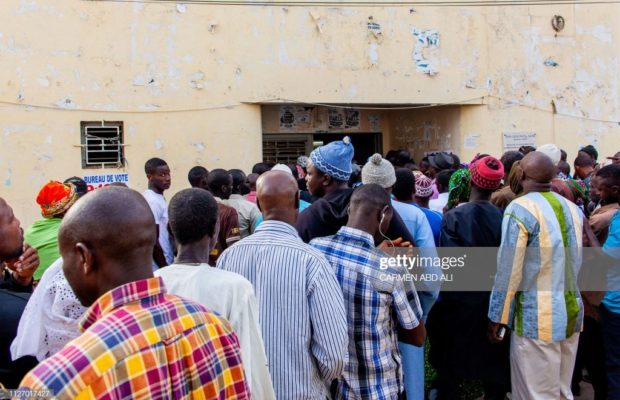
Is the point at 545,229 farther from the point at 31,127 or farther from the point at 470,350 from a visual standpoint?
the point at 31,127

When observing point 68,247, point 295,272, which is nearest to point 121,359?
point 68,247

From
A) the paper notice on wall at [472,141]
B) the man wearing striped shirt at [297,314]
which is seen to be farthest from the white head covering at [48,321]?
the paper notice on wall at [472,141]

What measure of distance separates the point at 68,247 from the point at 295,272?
1.27 m

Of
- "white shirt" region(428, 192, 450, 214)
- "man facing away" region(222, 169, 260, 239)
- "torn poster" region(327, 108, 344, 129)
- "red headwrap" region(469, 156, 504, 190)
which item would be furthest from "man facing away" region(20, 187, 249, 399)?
"torn poster" region(327, 108, 344, 129)

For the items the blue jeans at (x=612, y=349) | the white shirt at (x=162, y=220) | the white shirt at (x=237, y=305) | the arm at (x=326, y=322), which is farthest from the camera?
the white shirt at (x=162, y=220)

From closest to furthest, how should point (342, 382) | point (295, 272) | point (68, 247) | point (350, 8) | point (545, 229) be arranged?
point (68, 247), point (295, 272), point (342, 382), point (545, 229), point (350, 8)

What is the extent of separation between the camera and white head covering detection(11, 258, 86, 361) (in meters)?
2.69

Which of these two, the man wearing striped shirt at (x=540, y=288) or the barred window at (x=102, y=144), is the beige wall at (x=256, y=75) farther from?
the man wearing striped shirt at (x=540, y=288)

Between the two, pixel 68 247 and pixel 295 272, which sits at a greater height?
pixel 68 247

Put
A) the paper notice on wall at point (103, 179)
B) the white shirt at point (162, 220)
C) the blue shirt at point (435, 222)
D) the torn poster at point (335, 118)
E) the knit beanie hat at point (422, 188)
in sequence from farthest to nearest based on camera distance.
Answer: the torn poster at point (335, 118), the paper notice on wall at point (103, 179), the white shirt at point (162, 220), the knit beanie hat at point (422, 188), the blue shirt at point (435, 222)

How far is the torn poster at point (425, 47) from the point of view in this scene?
10398mm

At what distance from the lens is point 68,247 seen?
1.70 metres

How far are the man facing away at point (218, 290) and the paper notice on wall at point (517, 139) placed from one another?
364 inches

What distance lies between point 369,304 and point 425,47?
8047 mm
